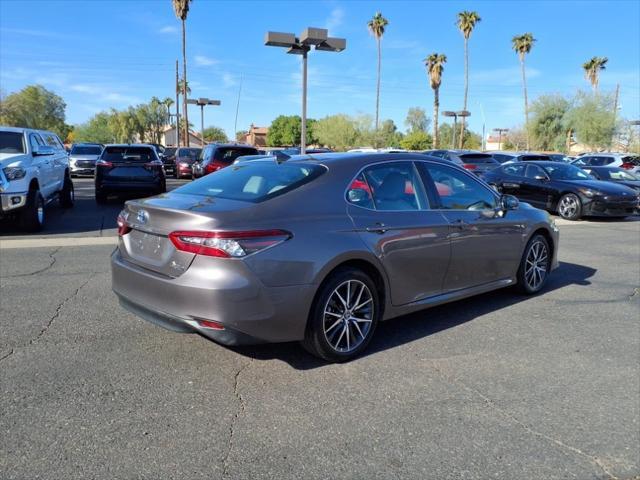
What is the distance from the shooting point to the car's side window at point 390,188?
4.21 m

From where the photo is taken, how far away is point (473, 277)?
5.07 metres

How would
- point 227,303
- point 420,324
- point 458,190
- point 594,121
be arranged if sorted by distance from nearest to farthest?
point 227,303 < point 420,324 < point 458,190 < point 594,121

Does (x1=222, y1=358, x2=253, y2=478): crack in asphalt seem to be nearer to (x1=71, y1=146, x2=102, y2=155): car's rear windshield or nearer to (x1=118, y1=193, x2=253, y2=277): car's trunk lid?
(x1=118, y1=193, x2=253, y2=277): car's trunk lid

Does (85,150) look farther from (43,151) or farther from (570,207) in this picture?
(570,207)

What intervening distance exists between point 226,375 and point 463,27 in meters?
51.5

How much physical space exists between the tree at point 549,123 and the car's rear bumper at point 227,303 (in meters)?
55.4

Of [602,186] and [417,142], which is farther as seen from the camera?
[417,142]

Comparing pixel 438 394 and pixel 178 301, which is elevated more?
pixel 178 301

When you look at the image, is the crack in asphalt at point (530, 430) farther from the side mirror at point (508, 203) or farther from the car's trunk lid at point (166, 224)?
the side mirror at point (508, 203)

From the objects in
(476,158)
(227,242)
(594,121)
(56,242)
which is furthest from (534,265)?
(594,121)

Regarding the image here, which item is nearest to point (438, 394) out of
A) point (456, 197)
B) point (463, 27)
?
point (456, 197)

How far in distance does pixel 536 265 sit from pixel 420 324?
195 centimetres

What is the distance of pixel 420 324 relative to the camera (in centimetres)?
498

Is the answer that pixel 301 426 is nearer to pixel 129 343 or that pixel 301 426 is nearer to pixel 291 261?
pixel 291 261
